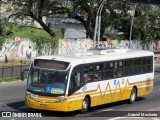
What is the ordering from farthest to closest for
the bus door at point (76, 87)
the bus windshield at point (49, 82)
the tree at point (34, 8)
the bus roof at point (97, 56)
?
the tree at point (34, 8) < the bus roof at point (97, 56) < the bus door at point (76, 87) < the bus windshield at point (49, 82)

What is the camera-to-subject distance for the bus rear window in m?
19.0

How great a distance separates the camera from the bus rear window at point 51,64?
19.0 metres

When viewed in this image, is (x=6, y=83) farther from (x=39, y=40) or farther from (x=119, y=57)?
(x=39, y=40)

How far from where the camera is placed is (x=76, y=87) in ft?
63.2

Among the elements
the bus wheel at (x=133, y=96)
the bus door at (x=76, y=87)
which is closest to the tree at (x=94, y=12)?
the bus wheel at (x=133, y=96)

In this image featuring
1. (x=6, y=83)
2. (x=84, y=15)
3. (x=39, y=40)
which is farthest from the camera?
(x=84, y=15)

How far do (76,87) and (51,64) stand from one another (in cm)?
131

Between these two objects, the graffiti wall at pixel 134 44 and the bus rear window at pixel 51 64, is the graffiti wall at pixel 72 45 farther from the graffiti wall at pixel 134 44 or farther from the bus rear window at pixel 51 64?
the bus rear window at pixel 51 64

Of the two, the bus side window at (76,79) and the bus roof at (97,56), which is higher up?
the bus roof at (97,56)

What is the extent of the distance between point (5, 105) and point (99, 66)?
4.34 m

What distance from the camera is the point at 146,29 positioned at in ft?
214

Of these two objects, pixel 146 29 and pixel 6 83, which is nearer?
pixel 6 83

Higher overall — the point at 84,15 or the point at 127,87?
the point at 84,15

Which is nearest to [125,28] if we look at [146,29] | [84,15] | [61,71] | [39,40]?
[146,29]
